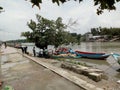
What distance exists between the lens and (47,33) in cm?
2589

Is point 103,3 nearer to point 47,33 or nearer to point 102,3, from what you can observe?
point 102,3

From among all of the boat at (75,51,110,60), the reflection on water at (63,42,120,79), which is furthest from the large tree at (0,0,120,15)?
the boat at (75,51,110,60)

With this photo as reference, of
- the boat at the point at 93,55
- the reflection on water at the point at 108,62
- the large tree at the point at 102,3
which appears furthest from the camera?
the boat at the point at 93,55

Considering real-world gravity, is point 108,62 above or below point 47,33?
below

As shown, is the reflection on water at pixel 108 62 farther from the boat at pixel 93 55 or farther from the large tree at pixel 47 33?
the large tree at pixel 47 33

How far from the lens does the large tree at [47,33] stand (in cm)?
2597

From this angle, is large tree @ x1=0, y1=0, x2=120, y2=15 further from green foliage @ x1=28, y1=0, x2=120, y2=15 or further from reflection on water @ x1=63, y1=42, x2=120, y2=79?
reflection on water @ x1=63, y1=42, x2=120, y2=79

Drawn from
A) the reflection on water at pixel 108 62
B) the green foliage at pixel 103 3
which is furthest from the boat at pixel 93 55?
the green foliage at pixel 103 3

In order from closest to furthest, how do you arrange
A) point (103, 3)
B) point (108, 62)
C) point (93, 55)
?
point (103, 3), point (108, 62), point (93, 55)

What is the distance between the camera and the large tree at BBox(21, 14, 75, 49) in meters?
26.0

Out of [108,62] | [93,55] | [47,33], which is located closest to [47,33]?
[47,33]

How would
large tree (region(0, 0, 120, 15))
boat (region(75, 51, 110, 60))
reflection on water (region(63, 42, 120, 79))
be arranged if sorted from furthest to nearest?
1. boat (region(75, 51, 110, 60))
2. reflection on water (region(63, 42, 120, 79))
3. large tree (region(0, 0, 120, 15))

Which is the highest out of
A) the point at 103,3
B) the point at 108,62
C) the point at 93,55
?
the point at 103,3

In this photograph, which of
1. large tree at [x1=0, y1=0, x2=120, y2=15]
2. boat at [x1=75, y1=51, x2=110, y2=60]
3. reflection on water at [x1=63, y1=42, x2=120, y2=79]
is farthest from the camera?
boat at [x1=75, y1=51, x2=110, y2=60]
